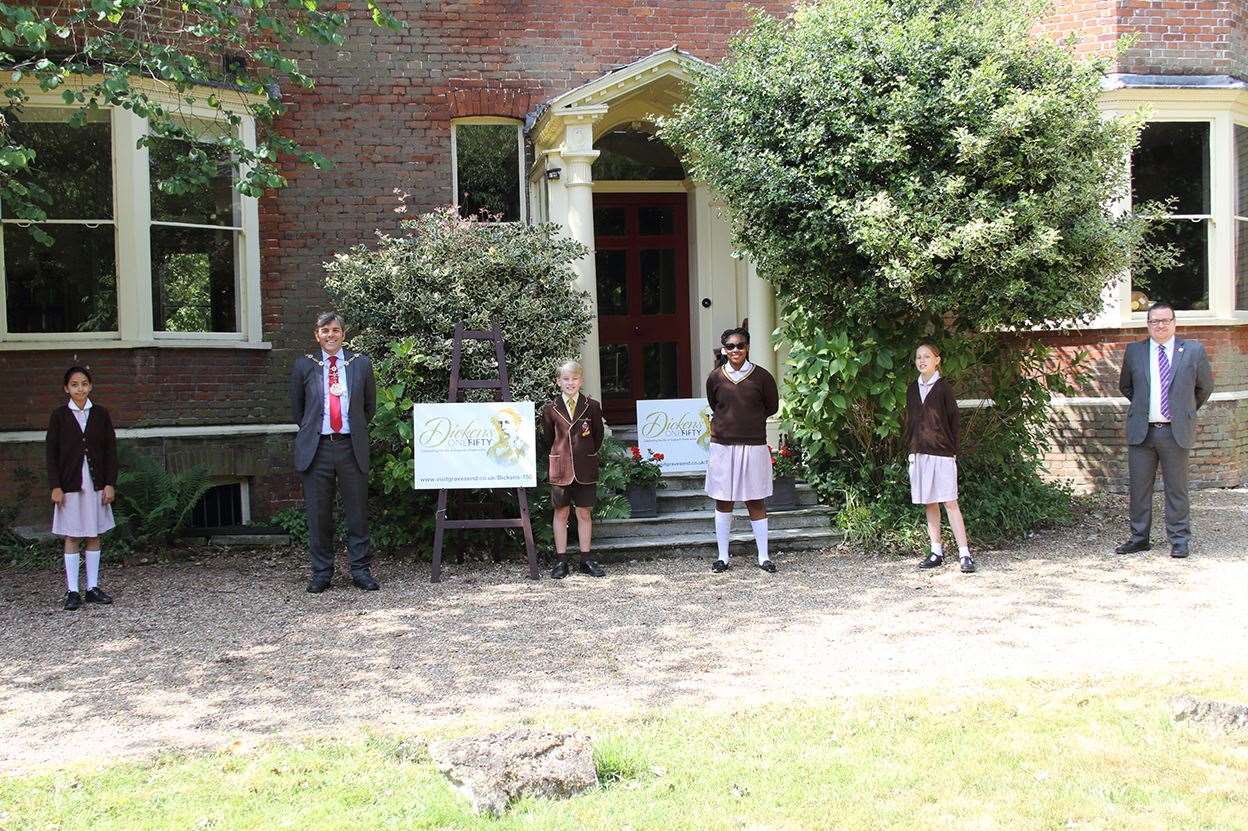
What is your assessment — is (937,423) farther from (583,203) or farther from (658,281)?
(658,281)

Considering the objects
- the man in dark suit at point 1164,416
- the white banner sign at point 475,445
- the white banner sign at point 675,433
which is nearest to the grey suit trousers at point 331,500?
the white banner sign at point 475,445

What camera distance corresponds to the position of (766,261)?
8.84 metres

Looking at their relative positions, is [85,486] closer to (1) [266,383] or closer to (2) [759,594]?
(1) [266,383]

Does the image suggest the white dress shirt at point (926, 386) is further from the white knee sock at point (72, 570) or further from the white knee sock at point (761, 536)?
the white knee sock at point (72, 570)

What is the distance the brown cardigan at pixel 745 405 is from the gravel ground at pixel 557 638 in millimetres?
1006

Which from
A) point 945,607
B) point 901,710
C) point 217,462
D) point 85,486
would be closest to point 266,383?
point 217,462

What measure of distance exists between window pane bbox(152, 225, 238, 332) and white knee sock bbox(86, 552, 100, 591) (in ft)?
10.3

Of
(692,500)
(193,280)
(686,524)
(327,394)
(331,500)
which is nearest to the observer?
(327,394)

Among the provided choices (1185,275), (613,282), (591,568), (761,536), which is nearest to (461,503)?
(591,568)

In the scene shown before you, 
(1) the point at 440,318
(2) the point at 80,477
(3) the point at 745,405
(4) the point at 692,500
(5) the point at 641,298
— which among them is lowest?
(4) the point at 692,500

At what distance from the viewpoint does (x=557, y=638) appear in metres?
6.52

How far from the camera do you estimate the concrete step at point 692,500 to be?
968cm

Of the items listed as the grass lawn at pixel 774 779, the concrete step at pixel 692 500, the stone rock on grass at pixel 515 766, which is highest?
the concrete step at pixel 692 500

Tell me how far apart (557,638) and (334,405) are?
2.56 metres
